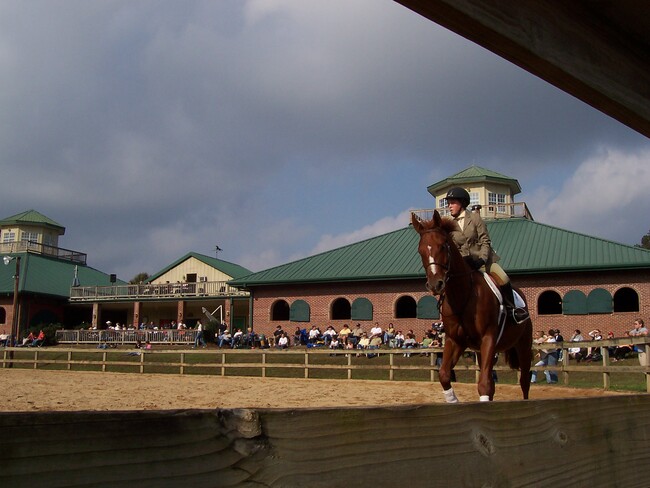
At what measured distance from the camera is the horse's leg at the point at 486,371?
7828 millimetres

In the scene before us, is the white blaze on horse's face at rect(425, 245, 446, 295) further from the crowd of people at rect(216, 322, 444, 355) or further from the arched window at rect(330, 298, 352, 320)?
the arched window at rect(330, 298, 352, 320)

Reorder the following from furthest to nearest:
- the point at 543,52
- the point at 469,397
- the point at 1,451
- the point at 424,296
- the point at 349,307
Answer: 1. the point at 349,307
2. the point at 424,296
3. the point at 469,397
4. the point at 543,52
5. the point at 1,451

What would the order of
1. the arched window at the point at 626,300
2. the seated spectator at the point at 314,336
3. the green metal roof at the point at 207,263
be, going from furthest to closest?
the green metal roof at the point at 207,263, the arched window at the point at 626,300, the seated spectator at the point at 314,336

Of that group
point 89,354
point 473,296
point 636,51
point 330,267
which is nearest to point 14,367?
point 89,354

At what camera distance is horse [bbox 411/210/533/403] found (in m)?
7.80

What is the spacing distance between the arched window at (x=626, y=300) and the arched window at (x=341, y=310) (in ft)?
48.7

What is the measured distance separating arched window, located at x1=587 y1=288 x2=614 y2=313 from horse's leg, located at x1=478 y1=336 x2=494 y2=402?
26299 mm

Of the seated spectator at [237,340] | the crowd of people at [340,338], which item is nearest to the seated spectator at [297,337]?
the crowd of people at [340,338]

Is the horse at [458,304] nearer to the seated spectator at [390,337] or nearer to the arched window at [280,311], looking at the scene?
the seated spectator at [390,337]

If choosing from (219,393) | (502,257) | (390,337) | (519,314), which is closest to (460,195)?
(519,314)

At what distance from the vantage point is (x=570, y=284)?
32688 mm

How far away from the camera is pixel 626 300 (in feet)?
117

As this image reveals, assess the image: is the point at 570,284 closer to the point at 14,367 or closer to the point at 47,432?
the point at 14,367

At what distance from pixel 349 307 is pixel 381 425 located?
120 ft
